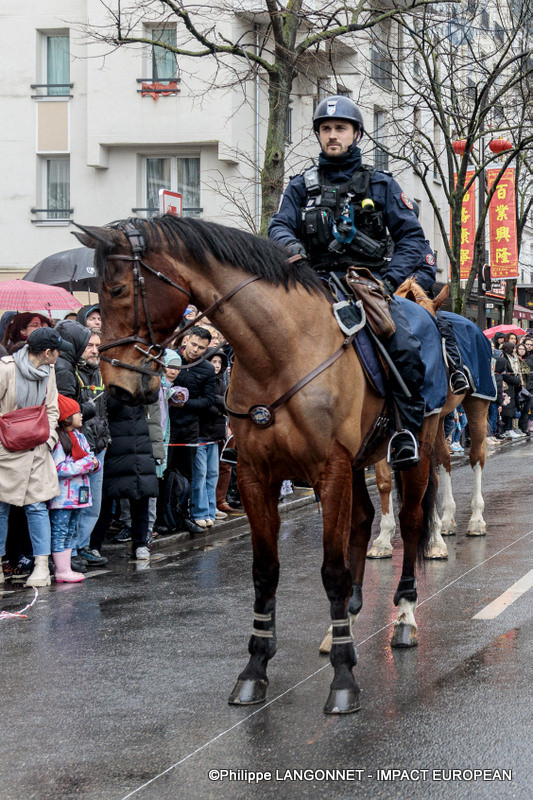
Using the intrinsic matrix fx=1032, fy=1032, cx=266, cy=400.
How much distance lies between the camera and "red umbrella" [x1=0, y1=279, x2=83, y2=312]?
502 inches

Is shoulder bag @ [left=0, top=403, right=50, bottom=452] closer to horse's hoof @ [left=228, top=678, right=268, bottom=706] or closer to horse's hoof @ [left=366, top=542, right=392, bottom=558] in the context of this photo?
horse's hoof @ [left=366, top=542, right=392, bottom=558]

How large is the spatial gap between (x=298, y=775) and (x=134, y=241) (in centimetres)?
245

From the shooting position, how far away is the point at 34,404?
870cm

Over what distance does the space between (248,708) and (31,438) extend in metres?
4.12

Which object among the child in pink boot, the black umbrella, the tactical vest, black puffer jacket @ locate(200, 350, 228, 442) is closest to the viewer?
the tactical vest

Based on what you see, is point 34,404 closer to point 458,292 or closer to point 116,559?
point 116,559

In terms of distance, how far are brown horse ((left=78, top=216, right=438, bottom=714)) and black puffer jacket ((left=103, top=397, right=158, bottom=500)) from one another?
4.36 m

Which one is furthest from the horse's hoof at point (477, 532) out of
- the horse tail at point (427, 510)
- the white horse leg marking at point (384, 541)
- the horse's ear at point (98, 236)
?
the horse's ear at point (98, 236)

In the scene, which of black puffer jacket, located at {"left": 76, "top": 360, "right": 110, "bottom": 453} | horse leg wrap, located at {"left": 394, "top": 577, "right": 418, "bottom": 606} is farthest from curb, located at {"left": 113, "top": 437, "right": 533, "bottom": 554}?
horse leg wrap, located at {"left": 394, "top": 577, "right": 418, "bottom": 606}

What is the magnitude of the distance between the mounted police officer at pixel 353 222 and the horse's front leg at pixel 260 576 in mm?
1042

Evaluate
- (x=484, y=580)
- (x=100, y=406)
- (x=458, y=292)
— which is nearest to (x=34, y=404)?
(x=100, y=406)

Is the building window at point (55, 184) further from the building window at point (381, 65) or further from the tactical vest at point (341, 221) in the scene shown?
the tactical vest at point (341, 221)

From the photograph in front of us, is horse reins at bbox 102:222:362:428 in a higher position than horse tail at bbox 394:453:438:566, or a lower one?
higher

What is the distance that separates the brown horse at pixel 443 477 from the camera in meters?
9.02
